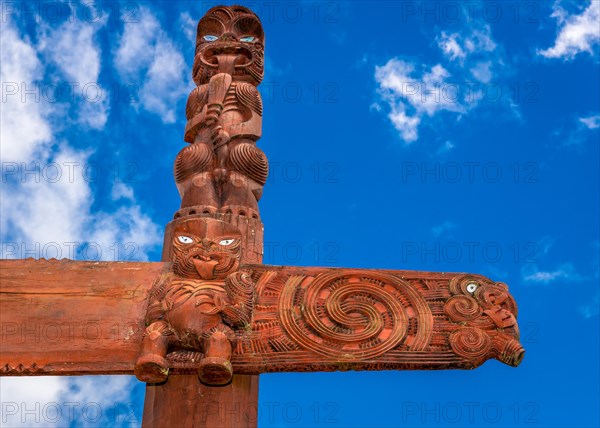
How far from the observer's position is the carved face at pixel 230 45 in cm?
859

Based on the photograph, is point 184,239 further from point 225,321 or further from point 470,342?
point 470,342

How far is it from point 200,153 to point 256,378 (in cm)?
264

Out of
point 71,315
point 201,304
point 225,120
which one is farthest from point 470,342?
point 225,120

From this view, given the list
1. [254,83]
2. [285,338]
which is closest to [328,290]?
[285,338]

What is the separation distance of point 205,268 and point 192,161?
6.67 ft

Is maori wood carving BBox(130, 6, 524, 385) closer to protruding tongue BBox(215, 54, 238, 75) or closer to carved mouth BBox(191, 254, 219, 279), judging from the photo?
carved mouth BBox(191, 254, 219, 279)

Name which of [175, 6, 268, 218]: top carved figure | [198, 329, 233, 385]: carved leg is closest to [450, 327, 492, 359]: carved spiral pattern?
[198, 329, 233, 385]: carved leg

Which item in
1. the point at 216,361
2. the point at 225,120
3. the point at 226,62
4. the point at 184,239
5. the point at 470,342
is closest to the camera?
the point at 216,361

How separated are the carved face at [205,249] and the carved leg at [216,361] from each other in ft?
1.76

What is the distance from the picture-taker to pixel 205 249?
5.36 m

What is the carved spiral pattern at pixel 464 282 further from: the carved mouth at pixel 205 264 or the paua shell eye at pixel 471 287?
the carved mouth at pixel 205 264

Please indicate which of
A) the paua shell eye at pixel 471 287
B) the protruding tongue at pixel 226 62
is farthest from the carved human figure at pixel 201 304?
the protruding tongue at pixel 226 62

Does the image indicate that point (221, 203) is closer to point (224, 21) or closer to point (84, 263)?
point (84, 263)

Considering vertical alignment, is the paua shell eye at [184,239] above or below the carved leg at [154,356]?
above
